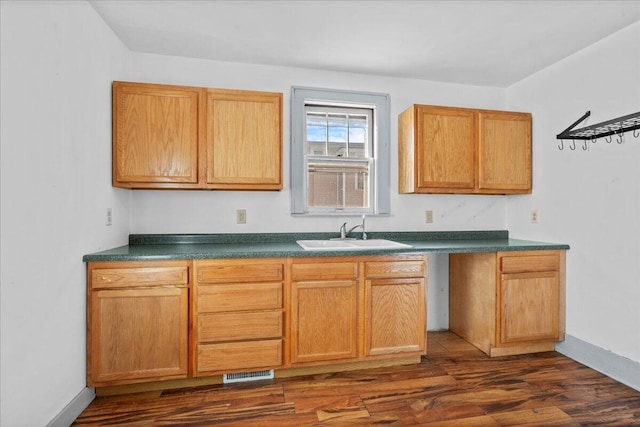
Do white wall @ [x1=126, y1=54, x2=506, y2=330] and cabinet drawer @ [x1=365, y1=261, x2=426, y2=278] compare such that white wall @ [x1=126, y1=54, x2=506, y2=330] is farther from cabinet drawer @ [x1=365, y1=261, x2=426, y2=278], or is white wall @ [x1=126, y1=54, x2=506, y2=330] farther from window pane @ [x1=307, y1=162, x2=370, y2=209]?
cabinet drawer @ [x1=365, y1=261, x2=426, y2=278]

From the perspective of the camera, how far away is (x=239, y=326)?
223 centimetres

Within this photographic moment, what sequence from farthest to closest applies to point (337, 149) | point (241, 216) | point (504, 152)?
point (337, 149) → point (504, 152) → point (241, 216)

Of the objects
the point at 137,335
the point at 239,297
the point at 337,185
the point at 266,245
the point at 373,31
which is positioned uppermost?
the point at 373,31

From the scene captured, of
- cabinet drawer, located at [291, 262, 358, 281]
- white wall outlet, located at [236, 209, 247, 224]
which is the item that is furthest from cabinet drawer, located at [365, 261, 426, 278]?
white wall outlet, located at [236, 209, 247, 224]

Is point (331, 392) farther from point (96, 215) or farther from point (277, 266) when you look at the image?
point (96, 215)

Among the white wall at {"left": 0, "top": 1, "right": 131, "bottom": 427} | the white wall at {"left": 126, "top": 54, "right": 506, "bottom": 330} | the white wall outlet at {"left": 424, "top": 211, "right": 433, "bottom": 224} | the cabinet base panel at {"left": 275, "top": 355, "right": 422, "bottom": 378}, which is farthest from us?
the white wall outlet at {"left": 424, "top": 211, "right": 433, "bottom": 224}

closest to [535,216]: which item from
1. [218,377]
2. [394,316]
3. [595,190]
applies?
[595,190]

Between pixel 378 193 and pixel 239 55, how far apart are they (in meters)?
1.63

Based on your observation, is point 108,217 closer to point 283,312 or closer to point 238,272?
point 238,272

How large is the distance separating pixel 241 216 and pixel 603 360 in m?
2.86

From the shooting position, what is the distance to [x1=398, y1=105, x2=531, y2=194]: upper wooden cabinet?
2.83 m

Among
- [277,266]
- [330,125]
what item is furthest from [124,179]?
[330,125]

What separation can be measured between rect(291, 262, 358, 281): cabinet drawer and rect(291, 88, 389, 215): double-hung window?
0.73 metres

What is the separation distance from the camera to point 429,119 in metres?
2.84
